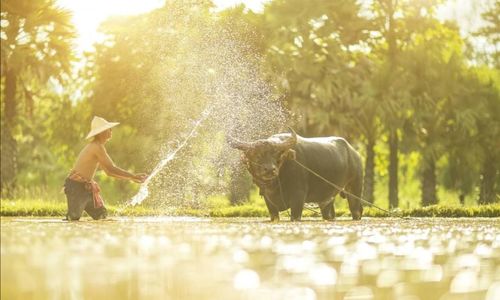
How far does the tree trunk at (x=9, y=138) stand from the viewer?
29.3m

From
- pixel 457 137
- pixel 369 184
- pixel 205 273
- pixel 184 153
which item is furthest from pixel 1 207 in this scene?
pixel 457 137

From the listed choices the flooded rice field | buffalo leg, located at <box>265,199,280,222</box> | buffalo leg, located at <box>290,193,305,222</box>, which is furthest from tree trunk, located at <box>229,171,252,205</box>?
the flooded rice field

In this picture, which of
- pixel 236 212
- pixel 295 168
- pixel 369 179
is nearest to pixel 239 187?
pixel 369 179

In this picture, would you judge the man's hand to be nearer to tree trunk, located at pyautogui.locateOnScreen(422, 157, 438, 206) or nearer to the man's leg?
the man's leg

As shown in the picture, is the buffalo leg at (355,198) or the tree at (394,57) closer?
the buffalo leg at (355,198)

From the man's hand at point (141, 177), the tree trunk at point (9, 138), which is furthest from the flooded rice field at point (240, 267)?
the tree trunk at point (9, 138)

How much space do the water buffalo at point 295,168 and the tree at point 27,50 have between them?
52.9ft

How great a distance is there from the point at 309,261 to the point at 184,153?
2500 centimetres

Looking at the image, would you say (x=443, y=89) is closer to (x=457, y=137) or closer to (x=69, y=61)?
(x=457, y=137)

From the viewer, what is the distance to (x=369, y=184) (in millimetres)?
32250

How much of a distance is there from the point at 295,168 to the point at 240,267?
8.46 m

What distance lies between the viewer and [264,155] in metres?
12.3

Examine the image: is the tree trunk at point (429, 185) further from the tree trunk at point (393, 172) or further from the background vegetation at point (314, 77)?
the tree trunk at point (393, 172)

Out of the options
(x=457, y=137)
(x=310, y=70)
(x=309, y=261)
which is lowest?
(x=309, y=261)
